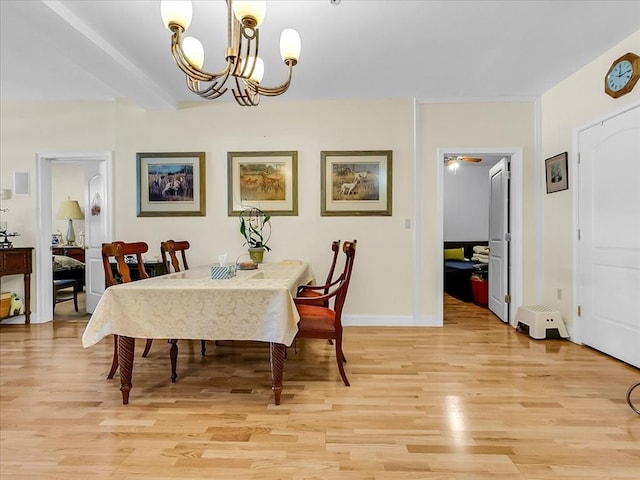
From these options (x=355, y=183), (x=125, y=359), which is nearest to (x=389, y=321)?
(x=355, y=183)

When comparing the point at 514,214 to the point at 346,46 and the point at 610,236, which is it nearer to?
the point at 610,236

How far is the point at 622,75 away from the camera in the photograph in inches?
109

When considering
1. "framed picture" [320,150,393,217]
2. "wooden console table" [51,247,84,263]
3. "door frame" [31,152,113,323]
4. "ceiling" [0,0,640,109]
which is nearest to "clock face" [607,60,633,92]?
"ceiling" [0,0,640,109]

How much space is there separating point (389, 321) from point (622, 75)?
118 inches

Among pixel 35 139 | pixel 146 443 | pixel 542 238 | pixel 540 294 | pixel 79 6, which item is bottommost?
pixel 146 443

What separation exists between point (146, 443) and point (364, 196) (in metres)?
3.00

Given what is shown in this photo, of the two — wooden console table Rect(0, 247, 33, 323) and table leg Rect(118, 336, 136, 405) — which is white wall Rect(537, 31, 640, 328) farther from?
wooden console table Rect(0, 247, 33, 323)

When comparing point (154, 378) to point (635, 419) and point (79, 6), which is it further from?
point (635, 419)

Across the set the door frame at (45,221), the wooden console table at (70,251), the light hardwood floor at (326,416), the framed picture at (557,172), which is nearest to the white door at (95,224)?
the door frame at (45,221)

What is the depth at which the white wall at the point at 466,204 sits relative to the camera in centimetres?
715

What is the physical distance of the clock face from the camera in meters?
2.72

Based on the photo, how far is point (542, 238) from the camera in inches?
151

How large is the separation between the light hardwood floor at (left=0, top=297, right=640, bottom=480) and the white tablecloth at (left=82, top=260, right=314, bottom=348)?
0.47 metres

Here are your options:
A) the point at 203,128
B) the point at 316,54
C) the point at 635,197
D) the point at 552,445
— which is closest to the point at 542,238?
the point at 635,197
